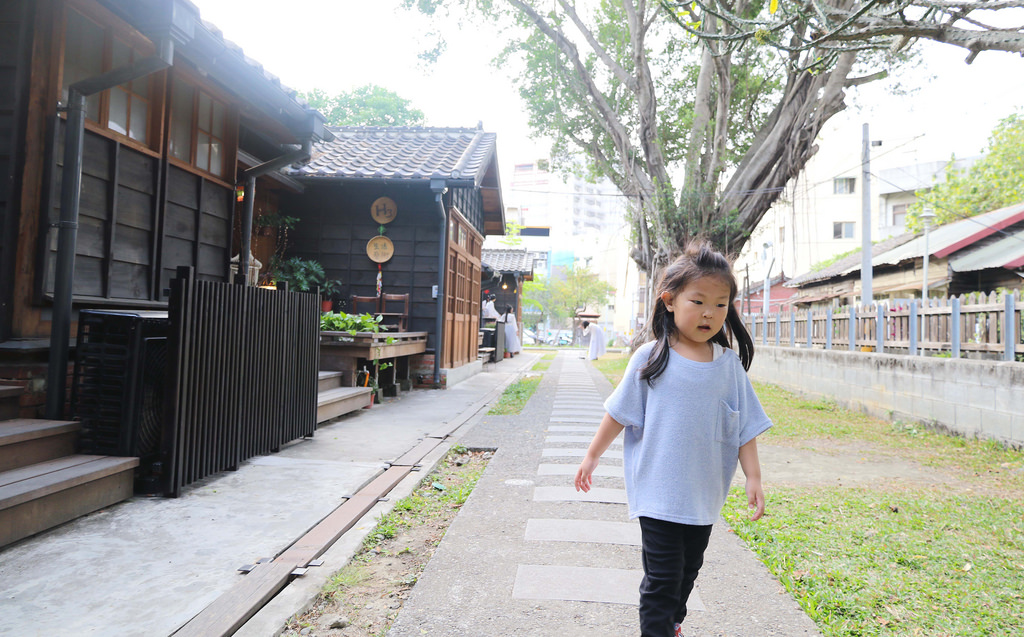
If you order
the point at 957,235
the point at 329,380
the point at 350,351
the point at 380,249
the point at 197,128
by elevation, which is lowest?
the point at 329,380

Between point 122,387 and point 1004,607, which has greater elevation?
point 122,387

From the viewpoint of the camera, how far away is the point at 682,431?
2207 mm

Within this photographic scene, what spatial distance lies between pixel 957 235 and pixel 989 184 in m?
5.79

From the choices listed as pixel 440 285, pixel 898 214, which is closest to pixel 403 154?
pixel 440 285

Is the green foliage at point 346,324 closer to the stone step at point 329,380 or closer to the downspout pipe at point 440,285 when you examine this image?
the stone step at point 329,380

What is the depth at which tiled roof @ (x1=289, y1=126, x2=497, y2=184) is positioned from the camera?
1026 cm

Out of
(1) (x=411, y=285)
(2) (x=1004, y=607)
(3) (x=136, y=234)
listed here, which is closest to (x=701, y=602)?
(2) (x=1004, y=607)

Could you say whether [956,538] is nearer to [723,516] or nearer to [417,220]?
[723,516]

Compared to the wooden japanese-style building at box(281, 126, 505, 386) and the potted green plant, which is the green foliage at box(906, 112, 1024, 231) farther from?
the potted green plant

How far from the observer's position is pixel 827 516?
4.21 m

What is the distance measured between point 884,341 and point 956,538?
653 cm

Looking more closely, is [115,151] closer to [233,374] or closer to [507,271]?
[233,374]

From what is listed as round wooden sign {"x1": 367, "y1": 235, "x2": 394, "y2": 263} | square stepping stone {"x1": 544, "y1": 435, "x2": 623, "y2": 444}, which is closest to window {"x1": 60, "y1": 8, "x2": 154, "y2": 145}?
square stepping stone {"x1": 544, "y1": 435, "x2": 623, "y2": 444}

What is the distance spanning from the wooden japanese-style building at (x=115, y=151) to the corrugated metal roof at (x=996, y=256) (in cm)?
1539
